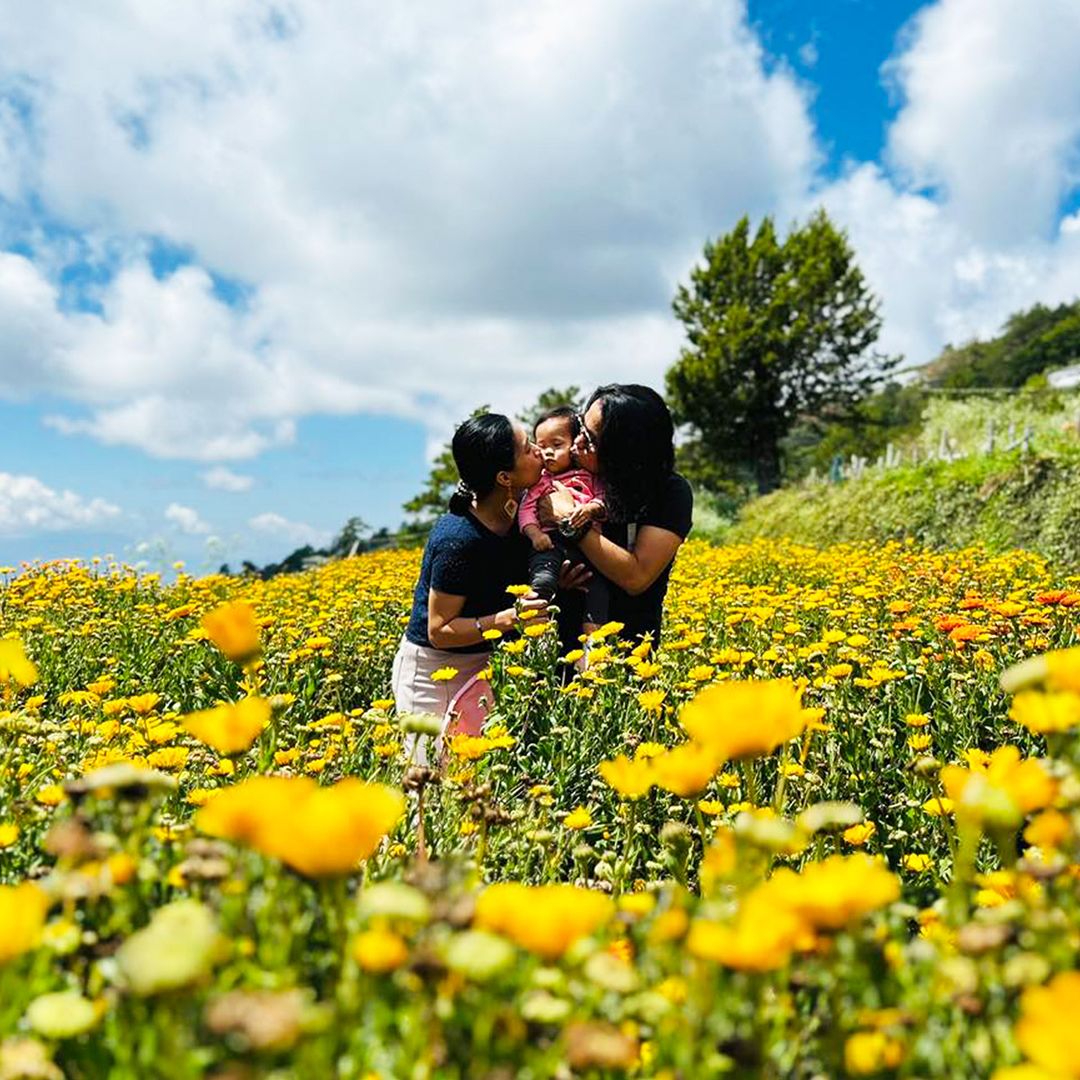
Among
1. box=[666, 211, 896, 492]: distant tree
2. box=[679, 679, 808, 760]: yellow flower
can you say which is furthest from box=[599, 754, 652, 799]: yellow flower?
box=[666, 211, 896, 492]: distant tree

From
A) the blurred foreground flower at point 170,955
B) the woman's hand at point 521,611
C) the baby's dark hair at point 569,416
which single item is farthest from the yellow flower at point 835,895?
the baby's dark hair at point 569,416

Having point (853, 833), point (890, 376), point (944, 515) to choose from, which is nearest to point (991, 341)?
point (890, 376)

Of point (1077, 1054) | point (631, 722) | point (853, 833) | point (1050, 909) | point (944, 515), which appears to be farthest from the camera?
point (944, 515)

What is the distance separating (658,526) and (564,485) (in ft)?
1.79

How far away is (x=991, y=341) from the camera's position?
295 ft

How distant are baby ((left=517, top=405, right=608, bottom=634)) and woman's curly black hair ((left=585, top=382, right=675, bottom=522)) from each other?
12 cm

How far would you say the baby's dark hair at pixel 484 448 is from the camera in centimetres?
345

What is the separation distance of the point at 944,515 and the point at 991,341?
295 feet

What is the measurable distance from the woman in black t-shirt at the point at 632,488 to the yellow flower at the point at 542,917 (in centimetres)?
261

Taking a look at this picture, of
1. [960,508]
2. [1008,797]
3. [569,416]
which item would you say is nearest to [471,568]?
[569,416]

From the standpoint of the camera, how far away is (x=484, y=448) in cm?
345

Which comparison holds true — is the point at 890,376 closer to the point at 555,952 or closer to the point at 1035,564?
the point at 1035,564

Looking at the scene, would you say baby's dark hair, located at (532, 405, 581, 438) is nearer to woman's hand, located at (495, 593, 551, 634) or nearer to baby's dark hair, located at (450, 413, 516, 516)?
baby's dark hair, located at (450, 413, 516, 516)

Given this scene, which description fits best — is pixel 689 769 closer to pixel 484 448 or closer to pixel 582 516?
pixel 582 516
